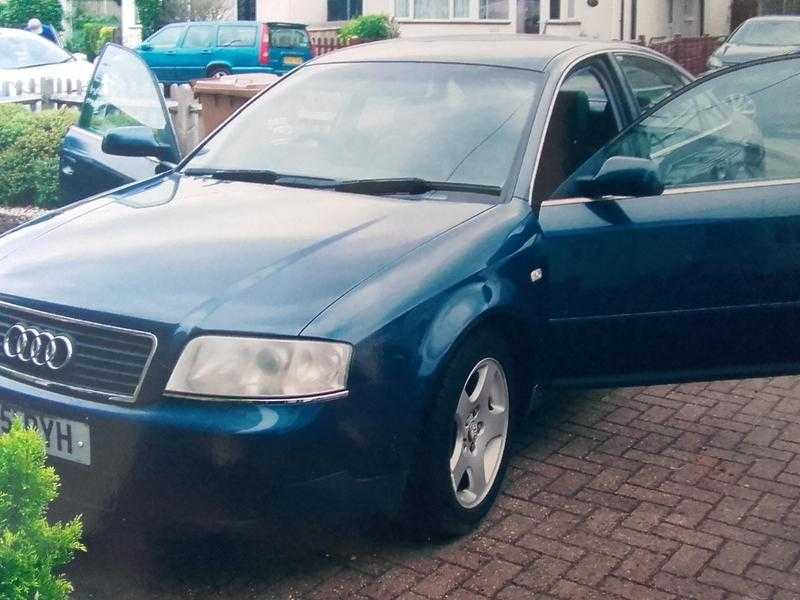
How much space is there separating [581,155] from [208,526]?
2.46 metres

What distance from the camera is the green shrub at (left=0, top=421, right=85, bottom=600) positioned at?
2.38 metres

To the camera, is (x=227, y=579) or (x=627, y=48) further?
(x=627, y=48)

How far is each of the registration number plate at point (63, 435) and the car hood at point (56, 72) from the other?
11411 mm

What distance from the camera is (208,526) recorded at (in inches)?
142

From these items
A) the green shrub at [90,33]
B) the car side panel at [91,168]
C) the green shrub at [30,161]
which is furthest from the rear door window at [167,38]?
the car side panel at [91,168]

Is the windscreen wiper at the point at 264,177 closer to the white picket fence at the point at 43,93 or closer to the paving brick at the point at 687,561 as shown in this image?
the paving brick at the point at 687,561

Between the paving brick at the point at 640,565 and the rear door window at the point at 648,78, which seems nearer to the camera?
the paving brick at the point at 640,565

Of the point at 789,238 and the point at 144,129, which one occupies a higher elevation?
the point at 144,129

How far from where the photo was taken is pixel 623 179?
4.59 m

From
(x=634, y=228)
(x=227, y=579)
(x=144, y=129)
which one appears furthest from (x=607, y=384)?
(x=144, y=129)

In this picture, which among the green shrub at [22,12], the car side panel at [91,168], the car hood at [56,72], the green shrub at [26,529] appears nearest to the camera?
the green shrub at [26,529]

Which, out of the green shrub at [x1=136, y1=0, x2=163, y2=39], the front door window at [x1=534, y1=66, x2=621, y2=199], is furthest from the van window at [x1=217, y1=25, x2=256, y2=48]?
the front door window at [x1=534, y1=66, x2=621, y2=199]

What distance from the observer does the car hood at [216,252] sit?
12.1 feet

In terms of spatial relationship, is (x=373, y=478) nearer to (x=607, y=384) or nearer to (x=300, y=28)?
(x=607, y=384)
